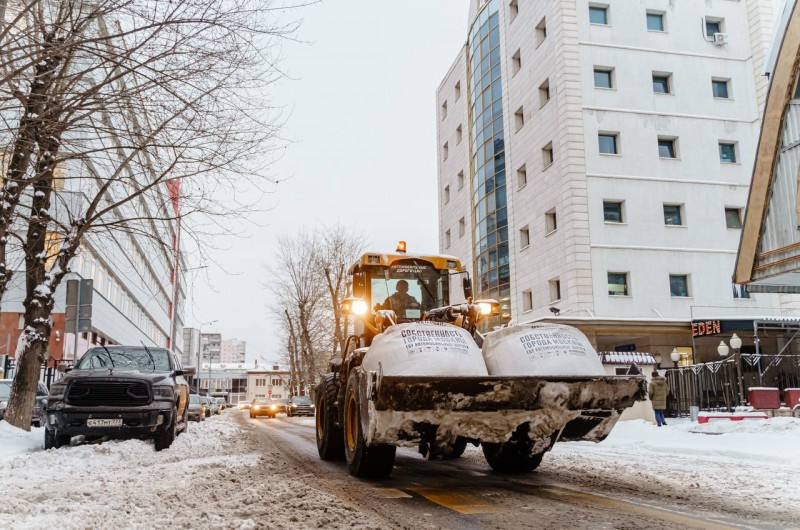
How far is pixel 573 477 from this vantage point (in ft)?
25.7

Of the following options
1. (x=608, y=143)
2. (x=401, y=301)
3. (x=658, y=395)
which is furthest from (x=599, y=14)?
(x=401, y=301)

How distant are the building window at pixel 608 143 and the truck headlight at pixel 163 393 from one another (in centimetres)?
2233

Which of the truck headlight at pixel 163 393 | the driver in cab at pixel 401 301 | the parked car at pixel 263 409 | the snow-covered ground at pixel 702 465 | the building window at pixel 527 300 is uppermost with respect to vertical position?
the building window at pixel 527 300

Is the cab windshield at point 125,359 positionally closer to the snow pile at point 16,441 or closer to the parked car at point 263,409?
the snow pile at point 16,441

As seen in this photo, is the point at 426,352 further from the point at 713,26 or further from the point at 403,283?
the point at 713,26

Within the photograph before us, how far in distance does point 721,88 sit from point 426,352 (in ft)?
96.2

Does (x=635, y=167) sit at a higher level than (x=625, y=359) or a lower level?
higher

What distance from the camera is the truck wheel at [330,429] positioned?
9477 millimetres

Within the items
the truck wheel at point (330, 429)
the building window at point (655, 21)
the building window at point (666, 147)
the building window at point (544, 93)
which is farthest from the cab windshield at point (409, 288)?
the building window at point (655, 21)

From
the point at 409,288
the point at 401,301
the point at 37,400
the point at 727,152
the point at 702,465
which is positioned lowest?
the point at 702,465

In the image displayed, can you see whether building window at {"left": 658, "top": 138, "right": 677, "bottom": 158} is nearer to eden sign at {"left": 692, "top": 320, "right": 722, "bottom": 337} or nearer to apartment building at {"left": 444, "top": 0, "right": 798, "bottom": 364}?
apartment building at {"left": 444, "top": 0, "right": 798, "bottom": 364}

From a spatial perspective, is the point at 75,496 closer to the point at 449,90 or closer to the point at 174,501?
the point at 174,501

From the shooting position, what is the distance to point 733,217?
2930cm

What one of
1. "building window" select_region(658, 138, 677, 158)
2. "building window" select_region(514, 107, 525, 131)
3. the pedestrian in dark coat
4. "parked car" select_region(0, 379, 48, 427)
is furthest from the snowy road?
"building window" select_region(514, 107, 525, 131)
